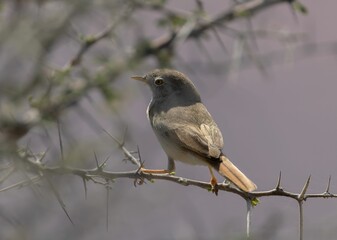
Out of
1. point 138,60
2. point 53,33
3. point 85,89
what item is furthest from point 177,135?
point 53,33

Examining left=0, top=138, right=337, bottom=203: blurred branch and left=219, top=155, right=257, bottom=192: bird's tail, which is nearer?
left=0, top=138, right=337, bottom=203: blurred branch

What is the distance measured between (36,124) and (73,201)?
26.1 inches

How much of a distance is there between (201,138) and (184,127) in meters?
0.24

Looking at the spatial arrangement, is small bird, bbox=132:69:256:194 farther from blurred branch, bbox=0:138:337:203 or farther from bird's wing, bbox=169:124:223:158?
blurred branch, bbox=0:138:337:203

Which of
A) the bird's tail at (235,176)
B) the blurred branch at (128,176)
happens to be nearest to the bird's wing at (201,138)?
the bird's tail at (235,176)

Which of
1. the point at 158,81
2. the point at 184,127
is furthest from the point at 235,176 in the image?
the point at 158,81

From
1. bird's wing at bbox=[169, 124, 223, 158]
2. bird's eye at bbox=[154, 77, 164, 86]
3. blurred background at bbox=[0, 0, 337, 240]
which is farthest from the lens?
bird's eye at bbox=[154, 77, 164, 86]

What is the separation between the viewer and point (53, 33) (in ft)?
10.9

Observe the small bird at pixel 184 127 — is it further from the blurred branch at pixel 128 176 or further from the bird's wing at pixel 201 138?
the blurred branch at pixel 128 176

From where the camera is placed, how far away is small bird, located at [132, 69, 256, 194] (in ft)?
17.3

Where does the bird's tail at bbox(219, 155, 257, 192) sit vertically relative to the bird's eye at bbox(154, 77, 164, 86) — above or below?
above

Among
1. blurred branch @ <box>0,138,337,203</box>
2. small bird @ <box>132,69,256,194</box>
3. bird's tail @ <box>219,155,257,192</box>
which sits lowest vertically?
small bird @ <box>132,69,256,194</box>

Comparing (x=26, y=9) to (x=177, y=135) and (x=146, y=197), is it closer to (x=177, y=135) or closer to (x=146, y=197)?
(x=146, y=197)

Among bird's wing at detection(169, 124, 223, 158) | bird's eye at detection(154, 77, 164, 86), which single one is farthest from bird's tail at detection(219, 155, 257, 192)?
bird's eye at detection(154, 77, 164, 86)
